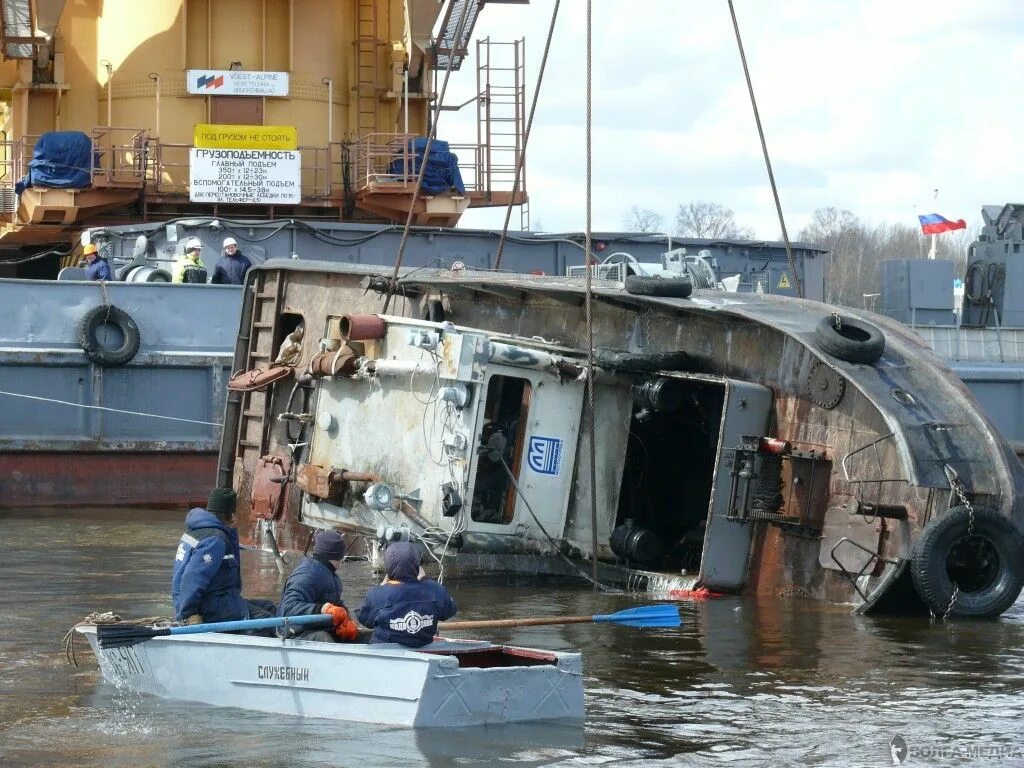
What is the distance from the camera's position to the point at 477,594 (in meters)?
14.0

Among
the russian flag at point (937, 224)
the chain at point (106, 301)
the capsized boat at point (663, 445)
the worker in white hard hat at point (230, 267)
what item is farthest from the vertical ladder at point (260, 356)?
the russian flag at point (937, 224)

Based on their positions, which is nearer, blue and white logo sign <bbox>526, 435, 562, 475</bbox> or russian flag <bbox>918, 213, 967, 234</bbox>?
blue and white logo sign <bbox>526, 435, 562, 475</bbox>

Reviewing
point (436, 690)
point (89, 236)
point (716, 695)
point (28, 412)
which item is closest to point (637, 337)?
point (716, 695)

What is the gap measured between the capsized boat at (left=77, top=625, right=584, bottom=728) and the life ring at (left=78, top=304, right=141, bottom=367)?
11129 mm

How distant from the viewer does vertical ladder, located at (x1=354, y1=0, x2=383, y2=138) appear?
26406 mm

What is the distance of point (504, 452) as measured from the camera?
1375 cm

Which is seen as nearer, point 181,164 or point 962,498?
point 962,498

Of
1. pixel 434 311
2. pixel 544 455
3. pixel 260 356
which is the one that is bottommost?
pixel 544 455

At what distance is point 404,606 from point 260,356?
26.8 feet

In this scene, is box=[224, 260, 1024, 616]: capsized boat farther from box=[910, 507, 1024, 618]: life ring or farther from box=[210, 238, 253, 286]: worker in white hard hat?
box=[210, 238, 253, 286]: worker in white hard hat

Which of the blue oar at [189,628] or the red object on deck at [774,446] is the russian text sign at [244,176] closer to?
the red object on deck at [774,446]

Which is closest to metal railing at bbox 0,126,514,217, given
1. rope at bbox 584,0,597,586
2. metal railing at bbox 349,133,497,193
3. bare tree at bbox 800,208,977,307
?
metal railing at bbox 349,133,497,193

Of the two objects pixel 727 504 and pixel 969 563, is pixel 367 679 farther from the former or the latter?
pixel 969 563

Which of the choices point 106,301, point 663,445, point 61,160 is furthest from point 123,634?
point 61,160
